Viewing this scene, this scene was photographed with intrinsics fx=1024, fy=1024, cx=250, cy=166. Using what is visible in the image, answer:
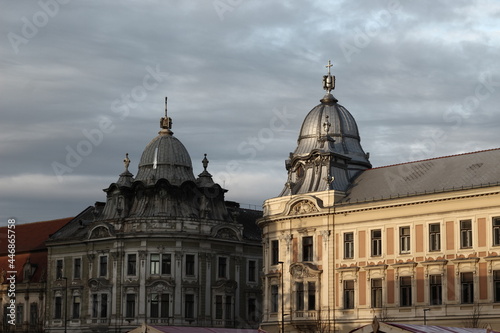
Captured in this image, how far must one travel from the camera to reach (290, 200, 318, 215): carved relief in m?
78.2

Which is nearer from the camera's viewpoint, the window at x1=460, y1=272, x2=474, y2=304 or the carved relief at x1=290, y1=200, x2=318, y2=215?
the window at x1=460, y1=272, x2=474, y2=304

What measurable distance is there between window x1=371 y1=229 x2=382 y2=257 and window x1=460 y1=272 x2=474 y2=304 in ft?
24.5

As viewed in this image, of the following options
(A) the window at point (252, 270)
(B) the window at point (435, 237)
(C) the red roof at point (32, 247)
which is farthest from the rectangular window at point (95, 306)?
(B) the window at point (435, 237)

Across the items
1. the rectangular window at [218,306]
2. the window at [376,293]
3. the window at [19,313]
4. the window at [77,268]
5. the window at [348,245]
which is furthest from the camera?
the window at [19,313]

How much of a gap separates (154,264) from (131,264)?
231cm

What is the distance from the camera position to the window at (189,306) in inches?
3622

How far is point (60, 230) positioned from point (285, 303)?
32.9 metres

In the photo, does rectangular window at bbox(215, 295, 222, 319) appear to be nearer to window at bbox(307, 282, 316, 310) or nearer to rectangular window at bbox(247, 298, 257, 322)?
rectangular window at bbox(247, 298, 257, 322)

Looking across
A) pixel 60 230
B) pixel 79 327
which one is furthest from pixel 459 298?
pixel 60 230

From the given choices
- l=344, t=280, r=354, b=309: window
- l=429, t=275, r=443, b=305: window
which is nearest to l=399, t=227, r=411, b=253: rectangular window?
l=429, t=275, r=443, b=305: window

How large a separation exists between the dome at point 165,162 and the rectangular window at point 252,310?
42.1ft

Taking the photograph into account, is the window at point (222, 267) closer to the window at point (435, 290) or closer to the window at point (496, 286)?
the window at point (435, 290)

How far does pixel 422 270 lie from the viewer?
70562 millimetres

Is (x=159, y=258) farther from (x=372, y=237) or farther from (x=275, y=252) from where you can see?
(x=372, y=237)
